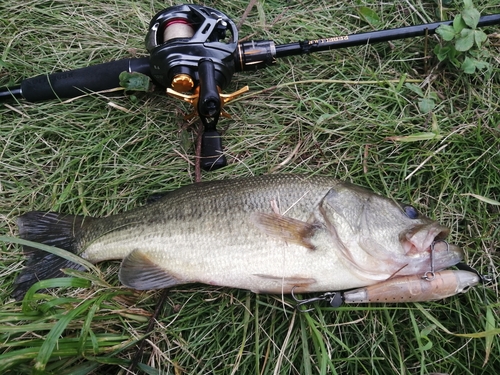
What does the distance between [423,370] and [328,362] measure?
1.78 feet

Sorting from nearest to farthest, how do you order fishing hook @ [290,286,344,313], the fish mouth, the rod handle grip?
1. the fish mouth
2. fishing hook @ [290,286,344,313]
3. the rod handle grip

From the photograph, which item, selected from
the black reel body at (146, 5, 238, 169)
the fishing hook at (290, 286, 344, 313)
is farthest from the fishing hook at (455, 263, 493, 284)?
the black reel body at (146, 5, 238, 169)

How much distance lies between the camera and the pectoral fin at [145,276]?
233 centimetres

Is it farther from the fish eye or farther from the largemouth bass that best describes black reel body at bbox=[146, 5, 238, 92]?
the fish eye

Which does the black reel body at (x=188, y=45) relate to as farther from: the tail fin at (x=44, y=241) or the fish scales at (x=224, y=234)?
the tail fin at (x=44, y=241)

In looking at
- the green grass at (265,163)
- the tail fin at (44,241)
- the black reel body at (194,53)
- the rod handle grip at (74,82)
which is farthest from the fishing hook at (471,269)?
the rod handle grip at (74,82)

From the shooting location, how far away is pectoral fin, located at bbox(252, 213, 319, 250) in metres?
2.20

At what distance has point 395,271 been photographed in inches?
86.8

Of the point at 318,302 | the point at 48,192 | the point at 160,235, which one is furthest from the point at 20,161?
the point at 318,302

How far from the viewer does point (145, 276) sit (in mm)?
2334

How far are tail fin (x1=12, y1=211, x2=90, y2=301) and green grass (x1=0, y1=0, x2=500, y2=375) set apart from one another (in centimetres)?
14

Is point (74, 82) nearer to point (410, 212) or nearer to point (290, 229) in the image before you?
point (290, 229)

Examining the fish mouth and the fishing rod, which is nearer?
the fish mouth

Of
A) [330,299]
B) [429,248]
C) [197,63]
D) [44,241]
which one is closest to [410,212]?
[429,248]
